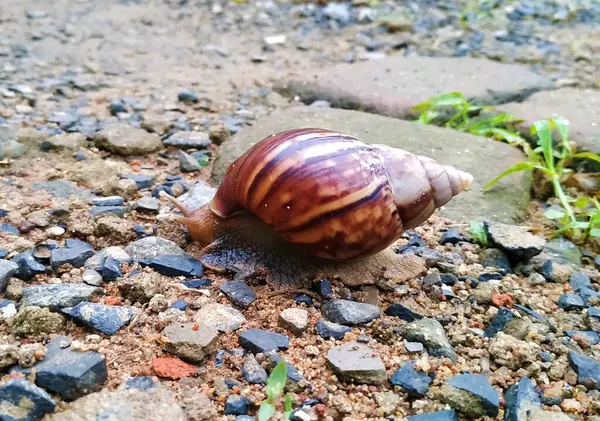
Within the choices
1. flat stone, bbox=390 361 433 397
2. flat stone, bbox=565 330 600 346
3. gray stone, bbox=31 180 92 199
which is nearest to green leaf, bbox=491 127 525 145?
flat stone, bbox=565 330 600 346

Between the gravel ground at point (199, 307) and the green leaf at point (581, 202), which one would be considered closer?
the gravel ground at point (199, 307)

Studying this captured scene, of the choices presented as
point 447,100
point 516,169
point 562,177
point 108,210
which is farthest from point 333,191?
point 447,100

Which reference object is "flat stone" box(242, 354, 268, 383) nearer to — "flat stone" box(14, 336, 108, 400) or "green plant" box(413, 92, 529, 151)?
"flat stone" box(14, 336, 108, 400)

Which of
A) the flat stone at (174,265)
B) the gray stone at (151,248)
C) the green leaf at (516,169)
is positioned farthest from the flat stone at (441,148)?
the flat stone at (174,265)

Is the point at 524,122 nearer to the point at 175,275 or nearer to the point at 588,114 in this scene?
the point at 588,114

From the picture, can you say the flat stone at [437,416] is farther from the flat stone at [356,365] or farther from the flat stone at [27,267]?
the flat stone at [27,267]

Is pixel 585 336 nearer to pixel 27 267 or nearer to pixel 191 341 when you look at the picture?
pixel 191 341

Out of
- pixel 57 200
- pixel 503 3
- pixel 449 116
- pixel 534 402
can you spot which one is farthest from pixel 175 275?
pixel 503 3
